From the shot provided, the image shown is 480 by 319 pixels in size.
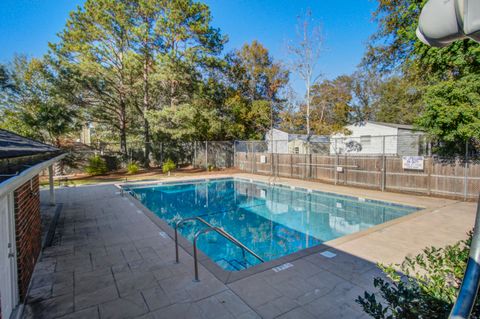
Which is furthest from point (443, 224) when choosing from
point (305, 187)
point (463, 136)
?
point (305, 187)

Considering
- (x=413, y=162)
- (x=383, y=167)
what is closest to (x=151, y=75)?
(x=383, y=167)

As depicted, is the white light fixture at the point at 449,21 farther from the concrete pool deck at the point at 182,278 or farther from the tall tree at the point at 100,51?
the tall tree at the point at 100,51

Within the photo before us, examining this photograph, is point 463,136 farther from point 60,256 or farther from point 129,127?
point 129,127

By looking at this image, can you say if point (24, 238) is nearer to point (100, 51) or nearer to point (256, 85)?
point (100, 51)

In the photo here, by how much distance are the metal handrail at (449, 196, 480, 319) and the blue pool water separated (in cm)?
487

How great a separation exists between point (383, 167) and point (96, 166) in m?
15.6

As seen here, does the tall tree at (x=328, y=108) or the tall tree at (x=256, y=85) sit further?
the tall tree at (x=256, y=85)

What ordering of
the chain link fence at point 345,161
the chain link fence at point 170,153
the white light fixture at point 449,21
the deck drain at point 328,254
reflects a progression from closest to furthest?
the white light fixture at point 449,21
the deck drain at point 328,254
the chain link fence at point 345,161
the chain link fence at point 170,153

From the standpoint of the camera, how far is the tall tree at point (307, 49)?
45.9 ft

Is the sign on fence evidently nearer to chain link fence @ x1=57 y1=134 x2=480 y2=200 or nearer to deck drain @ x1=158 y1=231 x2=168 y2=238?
chain link fence @ x1=57 y1=134 x2=480 y2=200

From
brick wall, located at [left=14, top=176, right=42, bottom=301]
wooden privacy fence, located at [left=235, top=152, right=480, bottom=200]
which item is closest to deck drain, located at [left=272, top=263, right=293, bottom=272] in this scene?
brick wall, located at [left=14, top=176, right=42, bottom=301]

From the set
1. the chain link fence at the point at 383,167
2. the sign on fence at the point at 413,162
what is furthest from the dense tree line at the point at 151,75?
the sign on fence at the point at 413,162

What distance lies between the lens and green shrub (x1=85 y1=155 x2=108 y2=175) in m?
15.4

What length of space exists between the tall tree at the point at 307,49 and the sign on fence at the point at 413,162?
5885 millimetres
